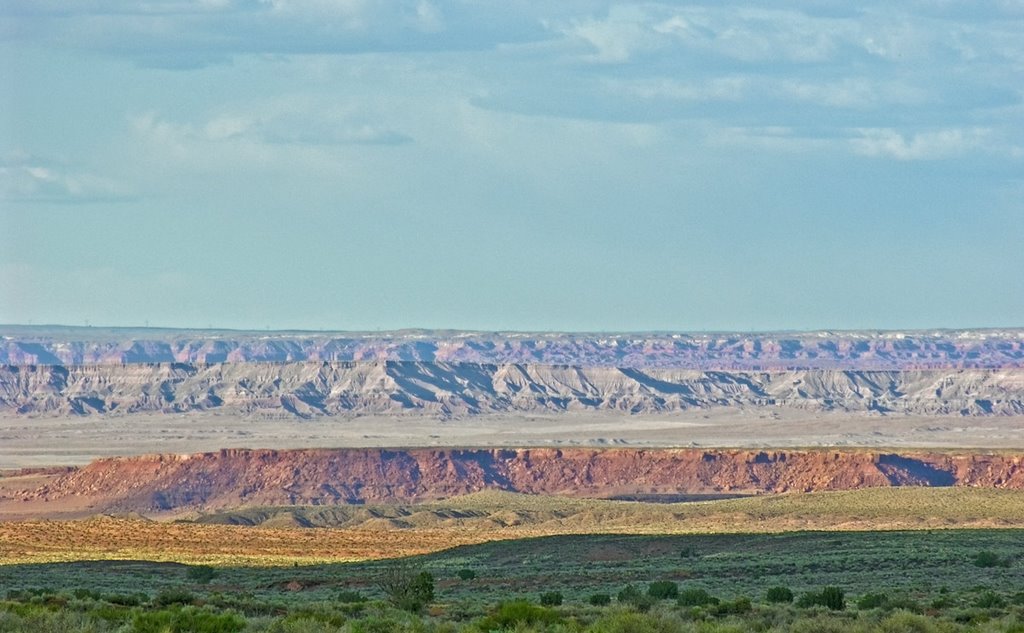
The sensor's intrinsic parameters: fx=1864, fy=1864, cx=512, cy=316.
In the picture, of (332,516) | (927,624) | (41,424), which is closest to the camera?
(927,624)

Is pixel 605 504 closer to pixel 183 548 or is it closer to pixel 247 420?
pixel 183 548

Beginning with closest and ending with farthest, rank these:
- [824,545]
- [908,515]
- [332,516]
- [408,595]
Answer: [408,595]
[824,545]
[908,515]
[332,516]

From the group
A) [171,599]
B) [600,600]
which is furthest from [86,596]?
[600,600]

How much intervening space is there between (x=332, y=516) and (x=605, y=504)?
13.8 meters

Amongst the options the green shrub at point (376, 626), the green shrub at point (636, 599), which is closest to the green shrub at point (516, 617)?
the green shrub at point (376, 626)

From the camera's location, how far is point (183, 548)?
66.4m

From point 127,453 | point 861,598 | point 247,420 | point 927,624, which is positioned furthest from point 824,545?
point 247,420

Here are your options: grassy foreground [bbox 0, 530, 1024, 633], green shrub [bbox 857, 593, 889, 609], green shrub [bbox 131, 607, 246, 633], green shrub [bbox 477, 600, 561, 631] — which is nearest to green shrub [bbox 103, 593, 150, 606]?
grassy foreground [bbox 0, 530, 1024, 633]

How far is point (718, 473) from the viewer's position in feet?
386

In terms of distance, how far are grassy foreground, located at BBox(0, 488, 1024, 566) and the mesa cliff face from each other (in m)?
15.9

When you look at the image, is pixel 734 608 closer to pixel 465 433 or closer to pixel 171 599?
pixel 171 599

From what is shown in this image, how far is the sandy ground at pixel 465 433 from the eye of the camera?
6053 inches

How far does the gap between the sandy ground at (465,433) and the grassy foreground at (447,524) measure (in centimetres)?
5094

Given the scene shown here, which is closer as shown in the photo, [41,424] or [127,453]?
[127,453]
